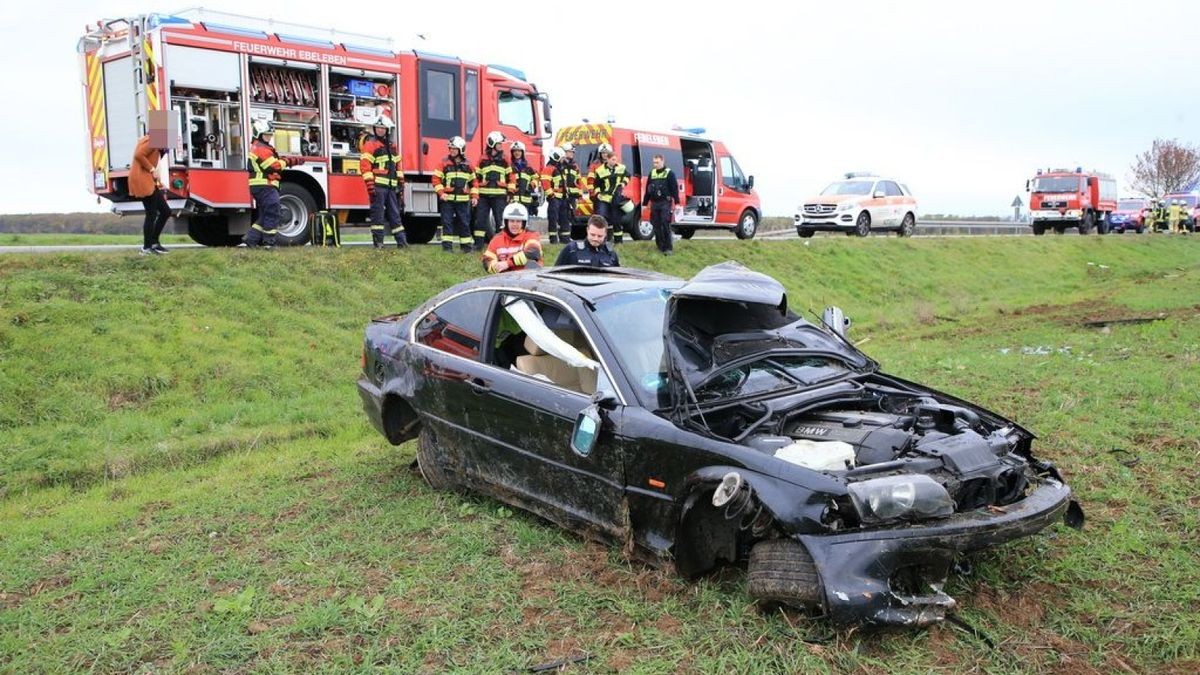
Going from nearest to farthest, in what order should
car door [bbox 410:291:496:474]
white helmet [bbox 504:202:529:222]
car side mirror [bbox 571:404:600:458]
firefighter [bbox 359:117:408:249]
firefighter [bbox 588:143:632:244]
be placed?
car side mirror [bbox 571:404:600:458], car door [bbox 410:291:496:474], white helmet [bbox 504:202:529:222], firefighter [bbox 359:117:408:249], firefighter [bbox 588:143:632:244]

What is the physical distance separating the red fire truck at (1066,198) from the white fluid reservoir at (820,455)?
32751mm

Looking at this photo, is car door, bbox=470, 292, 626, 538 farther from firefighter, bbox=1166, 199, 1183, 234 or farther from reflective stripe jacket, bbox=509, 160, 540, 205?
firefighter, bbox=1166, 199, 1183, 234

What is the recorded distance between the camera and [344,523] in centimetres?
521

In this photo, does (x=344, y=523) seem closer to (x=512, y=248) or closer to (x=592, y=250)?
(x=592, y=250)

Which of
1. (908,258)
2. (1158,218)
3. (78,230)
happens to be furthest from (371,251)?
(1158,218)

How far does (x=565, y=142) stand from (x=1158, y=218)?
30.8 meters

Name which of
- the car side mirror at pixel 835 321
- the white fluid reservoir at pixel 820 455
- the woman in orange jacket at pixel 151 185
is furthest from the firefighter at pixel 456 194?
the white fluid reservoir at pixel 820 455

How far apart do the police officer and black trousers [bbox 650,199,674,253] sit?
811 centimetres

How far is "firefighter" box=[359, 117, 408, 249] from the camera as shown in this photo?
529 inches

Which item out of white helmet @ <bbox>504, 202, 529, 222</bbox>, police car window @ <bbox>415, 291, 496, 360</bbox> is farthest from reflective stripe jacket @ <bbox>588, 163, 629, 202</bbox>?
police car window @ <bbox>415, 291, 496, 360</bbox>

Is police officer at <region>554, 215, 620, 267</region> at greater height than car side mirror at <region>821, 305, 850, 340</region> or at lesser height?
greater

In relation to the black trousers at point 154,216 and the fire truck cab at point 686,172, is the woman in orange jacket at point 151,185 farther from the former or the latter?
the fire truck cab at point 686,172

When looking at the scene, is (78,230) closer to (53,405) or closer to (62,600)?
(53,405)

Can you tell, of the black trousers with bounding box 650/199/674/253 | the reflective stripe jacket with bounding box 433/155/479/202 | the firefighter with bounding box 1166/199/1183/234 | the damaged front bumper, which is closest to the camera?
the damaged front bumper
